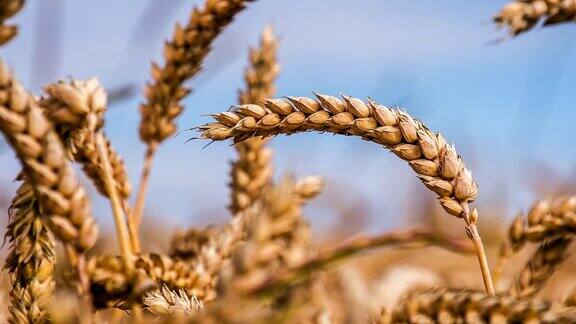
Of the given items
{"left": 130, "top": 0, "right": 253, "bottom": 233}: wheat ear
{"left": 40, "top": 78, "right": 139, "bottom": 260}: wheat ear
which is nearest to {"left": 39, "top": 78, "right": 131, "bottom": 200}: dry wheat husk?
{"left": 40, "top": 78, "right": 139, "bottom": 260}: wheat ear

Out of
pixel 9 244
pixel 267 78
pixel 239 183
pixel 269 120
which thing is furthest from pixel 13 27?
pixel 267 78

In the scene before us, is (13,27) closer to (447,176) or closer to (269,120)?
(269,120)

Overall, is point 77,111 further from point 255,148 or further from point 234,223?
point 255,148

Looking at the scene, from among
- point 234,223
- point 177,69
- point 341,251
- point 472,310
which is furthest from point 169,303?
point 177,69

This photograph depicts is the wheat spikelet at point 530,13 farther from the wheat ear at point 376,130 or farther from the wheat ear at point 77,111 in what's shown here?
the wheat ear at point 77,111

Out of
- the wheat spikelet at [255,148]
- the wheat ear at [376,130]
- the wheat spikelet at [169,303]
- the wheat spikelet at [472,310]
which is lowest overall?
the wheat spikelet at [472,310]

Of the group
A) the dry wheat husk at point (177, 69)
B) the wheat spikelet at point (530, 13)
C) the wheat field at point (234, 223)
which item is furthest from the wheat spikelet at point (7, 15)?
the wheat spikelet at point (530, 13)
